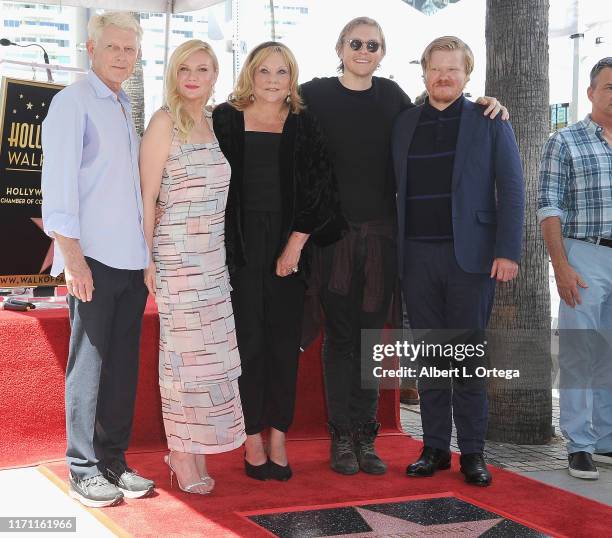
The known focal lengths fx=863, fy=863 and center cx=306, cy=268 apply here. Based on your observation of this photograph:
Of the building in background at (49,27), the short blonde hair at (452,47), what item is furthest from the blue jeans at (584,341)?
the building in background at (49,27)

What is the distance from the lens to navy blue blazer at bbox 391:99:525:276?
3.66 metres

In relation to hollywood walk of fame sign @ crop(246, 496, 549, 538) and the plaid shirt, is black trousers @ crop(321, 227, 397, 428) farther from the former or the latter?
the plaid shirt

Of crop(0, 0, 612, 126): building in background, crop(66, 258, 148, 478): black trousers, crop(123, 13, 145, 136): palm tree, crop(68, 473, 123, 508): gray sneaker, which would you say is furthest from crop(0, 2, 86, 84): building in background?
crop(68, 473, 123, 508): gray sneaker

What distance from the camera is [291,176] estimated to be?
3.54m

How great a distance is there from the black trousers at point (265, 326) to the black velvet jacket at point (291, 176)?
6cm

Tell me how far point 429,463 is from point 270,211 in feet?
4.35

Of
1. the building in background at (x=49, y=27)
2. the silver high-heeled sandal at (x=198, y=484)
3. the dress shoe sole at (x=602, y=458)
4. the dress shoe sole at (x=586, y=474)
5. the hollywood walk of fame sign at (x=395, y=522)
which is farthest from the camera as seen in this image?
the building in background at (x=49, y=27)

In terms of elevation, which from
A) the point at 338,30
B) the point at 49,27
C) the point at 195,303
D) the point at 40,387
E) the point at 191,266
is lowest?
the point at 40,387

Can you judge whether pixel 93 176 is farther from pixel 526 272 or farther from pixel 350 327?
pixel 526 272

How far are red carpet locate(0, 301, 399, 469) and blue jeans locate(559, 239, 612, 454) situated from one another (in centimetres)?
195

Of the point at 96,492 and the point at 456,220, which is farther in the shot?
the point at 456,220

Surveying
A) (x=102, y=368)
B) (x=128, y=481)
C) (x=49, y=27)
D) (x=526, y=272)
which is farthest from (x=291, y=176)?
(x=49, y=27)

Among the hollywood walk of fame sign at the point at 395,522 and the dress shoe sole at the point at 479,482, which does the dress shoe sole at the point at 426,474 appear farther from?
the hollywood walk of fame sign at the point at 395,522

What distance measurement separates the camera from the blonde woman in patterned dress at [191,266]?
337 centimetres
